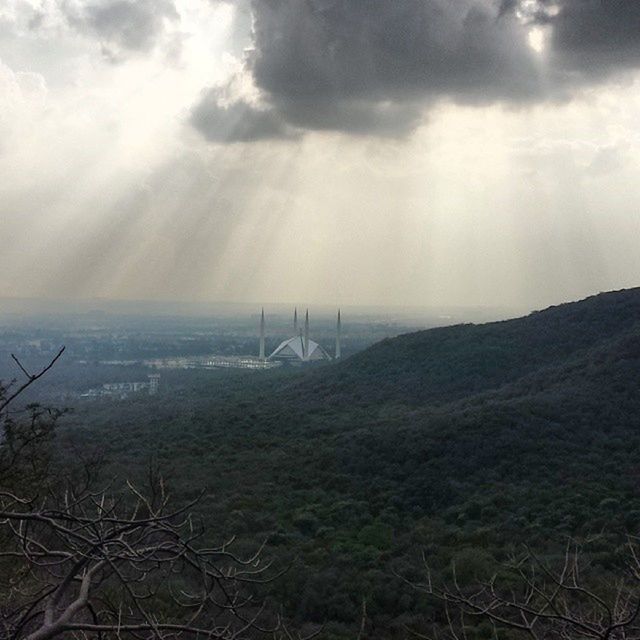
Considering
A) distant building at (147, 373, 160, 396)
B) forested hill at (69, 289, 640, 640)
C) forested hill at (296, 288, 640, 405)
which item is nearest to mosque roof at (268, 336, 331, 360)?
distant building at (147, 373, 160, 396)

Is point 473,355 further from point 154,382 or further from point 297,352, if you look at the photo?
point 297,352

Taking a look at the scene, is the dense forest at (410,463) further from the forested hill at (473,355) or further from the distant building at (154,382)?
the distant building at (154,382)

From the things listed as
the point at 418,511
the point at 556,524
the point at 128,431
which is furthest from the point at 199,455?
the point at 556,524

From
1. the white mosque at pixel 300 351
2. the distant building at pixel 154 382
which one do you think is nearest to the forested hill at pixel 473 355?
the distant building at pixel 154 382

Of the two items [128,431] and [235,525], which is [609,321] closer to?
[128,431]

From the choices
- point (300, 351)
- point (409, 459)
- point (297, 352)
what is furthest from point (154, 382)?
point (409, 459)
